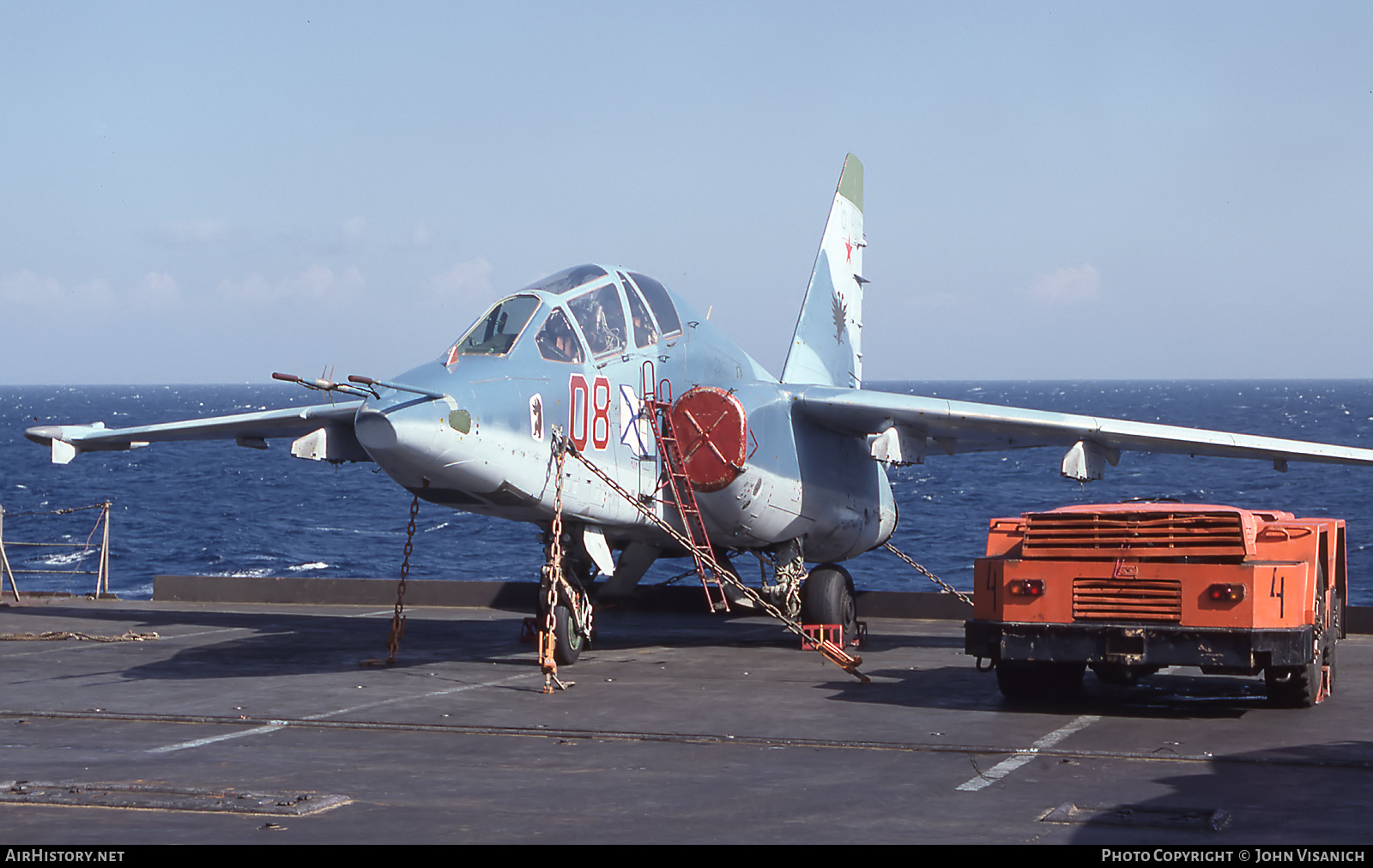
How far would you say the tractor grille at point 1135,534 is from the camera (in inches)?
457

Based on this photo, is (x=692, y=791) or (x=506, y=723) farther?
(x=506, y=723)

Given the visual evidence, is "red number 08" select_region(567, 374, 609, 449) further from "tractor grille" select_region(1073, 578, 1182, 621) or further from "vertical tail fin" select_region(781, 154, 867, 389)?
"vertical tail fin" select_region(781, 154, 867, 389)

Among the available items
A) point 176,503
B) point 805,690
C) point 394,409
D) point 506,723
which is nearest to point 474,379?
point 394,409

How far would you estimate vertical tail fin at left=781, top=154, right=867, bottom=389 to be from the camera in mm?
21609

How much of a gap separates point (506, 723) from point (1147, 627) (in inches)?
201

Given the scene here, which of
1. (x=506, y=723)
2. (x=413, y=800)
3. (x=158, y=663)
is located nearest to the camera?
(x=413, y=800)

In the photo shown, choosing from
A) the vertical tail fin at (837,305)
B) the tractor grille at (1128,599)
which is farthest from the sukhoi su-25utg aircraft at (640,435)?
the tractor grille at (1128,599)

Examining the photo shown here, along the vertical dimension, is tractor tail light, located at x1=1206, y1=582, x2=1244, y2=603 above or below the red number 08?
below

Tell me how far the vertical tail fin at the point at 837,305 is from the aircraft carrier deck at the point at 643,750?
5.50 meters

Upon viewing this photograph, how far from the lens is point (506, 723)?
11.6 m

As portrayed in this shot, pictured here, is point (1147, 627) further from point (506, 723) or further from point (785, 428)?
point (785, 428)

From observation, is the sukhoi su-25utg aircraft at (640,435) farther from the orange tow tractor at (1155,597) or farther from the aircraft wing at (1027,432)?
the orange tow tractor at (1155,597)

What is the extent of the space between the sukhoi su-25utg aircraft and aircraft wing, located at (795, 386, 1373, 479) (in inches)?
1.2

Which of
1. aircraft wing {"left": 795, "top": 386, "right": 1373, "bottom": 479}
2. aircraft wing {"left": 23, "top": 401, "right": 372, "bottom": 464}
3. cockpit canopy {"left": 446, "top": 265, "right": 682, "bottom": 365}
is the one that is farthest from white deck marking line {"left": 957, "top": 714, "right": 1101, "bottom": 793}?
aircraft wing {"left": 23, "top": 401, "right": 372, "bottom": 464}
